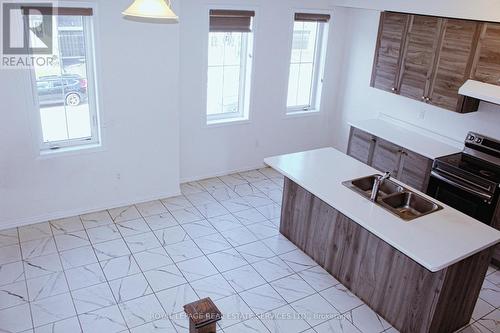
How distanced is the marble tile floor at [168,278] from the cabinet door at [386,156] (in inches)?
60.5

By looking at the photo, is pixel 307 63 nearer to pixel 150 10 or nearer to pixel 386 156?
pixel 386 156

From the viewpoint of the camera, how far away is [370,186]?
4.11 metres

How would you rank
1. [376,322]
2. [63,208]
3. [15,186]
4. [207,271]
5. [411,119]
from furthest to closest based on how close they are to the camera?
[411,119] → [63,208] → [15,186] → [207,271] → [376,322]

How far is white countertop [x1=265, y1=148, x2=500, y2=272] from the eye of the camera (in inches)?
119

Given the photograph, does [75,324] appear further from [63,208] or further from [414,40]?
[414,40]

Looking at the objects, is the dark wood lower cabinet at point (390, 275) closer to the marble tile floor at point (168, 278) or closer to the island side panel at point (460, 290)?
the island side panel at point (460, 290)

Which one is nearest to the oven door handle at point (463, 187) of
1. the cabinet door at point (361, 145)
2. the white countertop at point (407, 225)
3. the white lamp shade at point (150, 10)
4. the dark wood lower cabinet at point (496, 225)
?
the dark wood lower cabinet at point (496, 225)

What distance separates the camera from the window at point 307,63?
6.04 m

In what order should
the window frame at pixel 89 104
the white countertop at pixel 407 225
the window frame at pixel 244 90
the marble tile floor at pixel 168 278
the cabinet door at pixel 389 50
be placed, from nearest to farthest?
1. the white countertop at pixel 407 225
2. the marble tile floor at pixel 168 278
3. the window frame at pixel 89 104
4. the cabinet door at pixel 389 50
5. the window frame at pixel 244 90

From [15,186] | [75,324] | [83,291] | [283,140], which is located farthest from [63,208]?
[283,140]

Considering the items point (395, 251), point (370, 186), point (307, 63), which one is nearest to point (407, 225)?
point (395, 251)

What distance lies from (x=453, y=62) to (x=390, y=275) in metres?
2.49

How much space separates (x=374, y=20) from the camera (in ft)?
19.1

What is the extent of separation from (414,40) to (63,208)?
437 centimetres
